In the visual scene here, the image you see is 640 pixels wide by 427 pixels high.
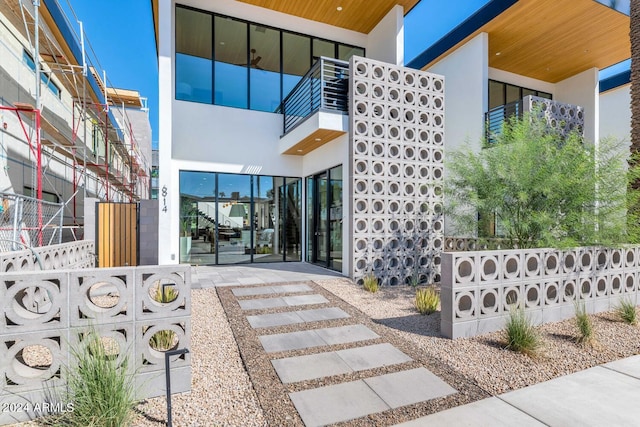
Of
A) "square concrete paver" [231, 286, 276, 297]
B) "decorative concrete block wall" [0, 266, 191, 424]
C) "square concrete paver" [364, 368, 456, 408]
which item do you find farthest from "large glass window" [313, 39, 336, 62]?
"square concrete paver" [364, 368, 456, 408]

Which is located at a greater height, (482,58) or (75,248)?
(482,58)

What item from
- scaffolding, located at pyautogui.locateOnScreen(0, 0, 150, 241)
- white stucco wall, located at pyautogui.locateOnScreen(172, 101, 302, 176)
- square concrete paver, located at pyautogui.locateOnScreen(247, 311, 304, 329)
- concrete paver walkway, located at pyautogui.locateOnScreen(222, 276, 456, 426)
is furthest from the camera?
white stucco wall, located at pyautogui.locateOnScreen(172, 101, 302, 176)

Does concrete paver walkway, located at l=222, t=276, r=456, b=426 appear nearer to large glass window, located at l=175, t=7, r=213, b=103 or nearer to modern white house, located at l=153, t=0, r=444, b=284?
modern white house, located at l=153, t=0, r=444, b=284

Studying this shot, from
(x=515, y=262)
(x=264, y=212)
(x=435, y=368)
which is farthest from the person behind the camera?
(x=264, y=212)

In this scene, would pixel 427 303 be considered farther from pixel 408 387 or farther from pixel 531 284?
pixel 408 387

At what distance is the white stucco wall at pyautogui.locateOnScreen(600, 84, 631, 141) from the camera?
44.5ft

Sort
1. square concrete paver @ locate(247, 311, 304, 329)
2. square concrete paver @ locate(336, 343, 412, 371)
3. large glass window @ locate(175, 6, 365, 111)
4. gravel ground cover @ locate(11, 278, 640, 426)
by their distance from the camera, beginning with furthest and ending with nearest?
1. large glass window @ locate(175, 6, 365, 111)
2. square concrete paver @ locate(247, 311, 304, 329)
3. square concrete paver @ locate(336, 343, 412, 371)
4. gravel ground cover @ locate(11, 278, 640, 426)

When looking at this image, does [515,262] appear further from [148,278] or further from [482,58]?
[482,58]

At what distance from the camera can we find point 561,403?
2.71m

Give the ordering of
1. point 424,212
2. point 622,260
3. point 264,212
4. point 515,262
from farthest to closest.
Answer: point 264,212 < point 424,212 < point 622,260 < point 515,262

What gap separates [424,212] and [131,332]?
6.88 m

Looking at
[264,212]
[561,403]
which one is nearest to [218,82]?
[264,212]

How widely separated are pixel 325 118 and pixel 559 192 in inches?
180

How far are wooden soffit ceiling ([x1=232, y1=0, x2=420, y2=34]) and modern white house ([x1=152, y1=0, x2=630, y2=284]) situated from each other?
55 mm
